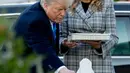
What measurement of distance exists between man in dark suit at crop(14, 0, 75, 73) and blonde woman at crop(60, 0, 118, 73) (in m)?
0.86

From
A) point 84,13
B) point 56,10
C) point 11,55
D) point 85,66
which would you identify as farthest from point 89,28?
point 11,55

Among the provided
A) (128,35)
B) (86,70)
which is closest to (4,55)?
(86,70)

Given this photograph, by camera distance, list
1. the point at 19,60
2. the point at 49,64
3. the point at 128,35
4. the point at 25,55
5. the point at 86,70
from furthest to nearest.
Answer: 1. the point at 128,35
2. the point at 86,70
3. the point at 49,64
4. the point at 25,55
5. the point at 19,60

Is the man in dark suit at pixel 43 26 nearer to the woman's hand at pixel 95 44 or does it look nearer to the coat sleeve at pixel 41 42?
the coat sleeve at pixel 41 42

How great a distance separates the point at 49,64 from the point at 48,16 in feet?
1.19

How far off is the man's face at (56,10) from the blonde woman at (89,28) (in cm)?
84

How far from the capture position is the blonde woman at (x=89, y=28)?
480 centimetres

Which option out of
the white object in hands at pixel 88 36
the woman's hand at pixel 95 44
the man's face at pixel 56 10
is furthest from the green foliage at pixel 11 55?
the woman's hand at pixel 95 44

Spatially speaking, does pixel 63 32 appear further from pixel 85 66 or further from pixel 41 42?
pixel 41 42

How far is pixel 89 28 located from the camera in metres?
4.85

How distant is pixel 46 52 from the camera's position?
3814 mm

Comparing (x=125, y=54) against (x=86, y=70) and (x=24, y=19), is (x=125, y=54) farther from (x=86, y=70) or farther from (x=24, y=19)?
(x=24, y=19)

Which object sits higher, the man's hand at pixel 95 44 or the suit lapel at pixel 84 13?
the suit lapel at pixel 84 13

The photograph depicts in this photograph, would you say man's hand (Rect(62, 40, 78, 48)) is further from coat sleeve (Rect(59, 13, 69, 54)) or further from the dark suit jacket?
the dark suit jacket
